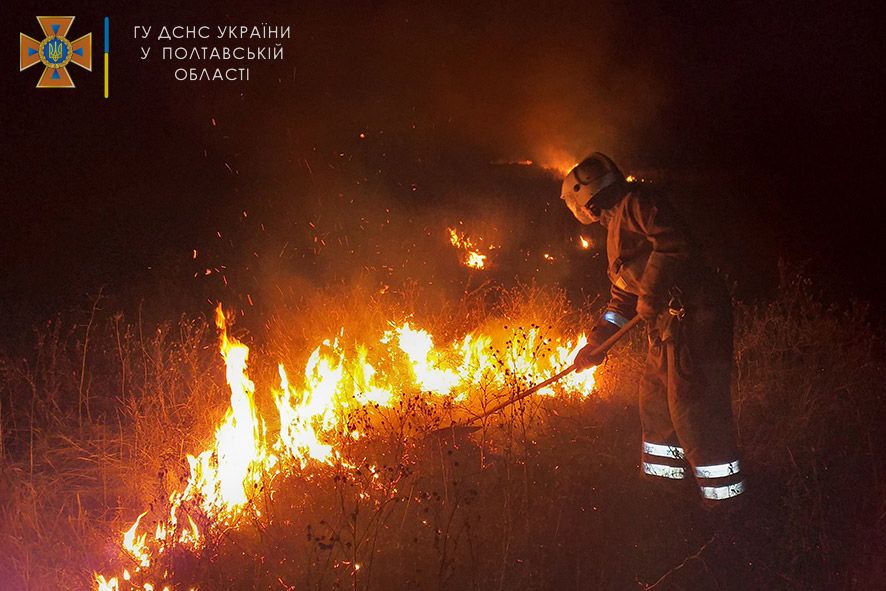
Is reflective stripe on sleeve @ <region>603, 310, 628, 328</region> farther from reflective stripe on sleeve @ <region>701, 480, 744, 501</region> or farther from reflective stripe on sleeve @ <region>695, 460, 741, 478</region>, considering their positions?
reflective stripe on sleeve @ <region>701, 480, 744, 501</region>

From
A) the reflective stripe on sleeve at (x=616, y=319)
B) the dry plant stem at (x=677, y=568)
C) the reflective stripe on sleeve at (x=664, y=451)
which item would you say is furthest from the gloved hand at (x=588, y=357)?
the dry plant stem at (x=677, y=568)

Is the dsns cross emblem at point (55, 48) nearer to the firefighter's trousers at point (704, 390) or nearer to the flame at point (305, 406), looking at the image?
the flame at point (305, 406)

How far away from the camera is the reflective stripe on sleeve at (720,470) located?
425cm

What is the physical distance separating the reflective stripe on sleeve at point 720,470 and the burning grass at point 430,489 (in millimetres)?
230

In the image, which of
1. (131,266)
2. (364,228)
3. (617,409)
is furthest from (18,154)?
(617,409)

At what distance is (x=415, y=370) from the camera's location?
604cm

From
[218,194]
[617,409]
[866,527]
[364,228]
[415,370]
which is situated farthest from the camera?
[218,194]

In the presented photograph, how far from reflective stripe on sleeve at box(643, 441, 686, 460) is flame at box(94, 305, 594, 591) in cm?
97

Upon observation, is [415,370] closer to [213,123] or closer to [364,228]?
[364,228]

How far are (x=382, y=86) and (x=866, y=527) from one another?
725 cm

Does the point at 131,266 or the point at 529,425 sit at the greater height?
the point at 131,266

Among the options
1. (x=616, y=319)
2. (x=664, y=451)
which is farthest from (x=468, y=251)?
(x=664, y=451)

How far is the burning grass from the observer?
136 inches

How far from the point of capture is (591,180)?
4715mm
